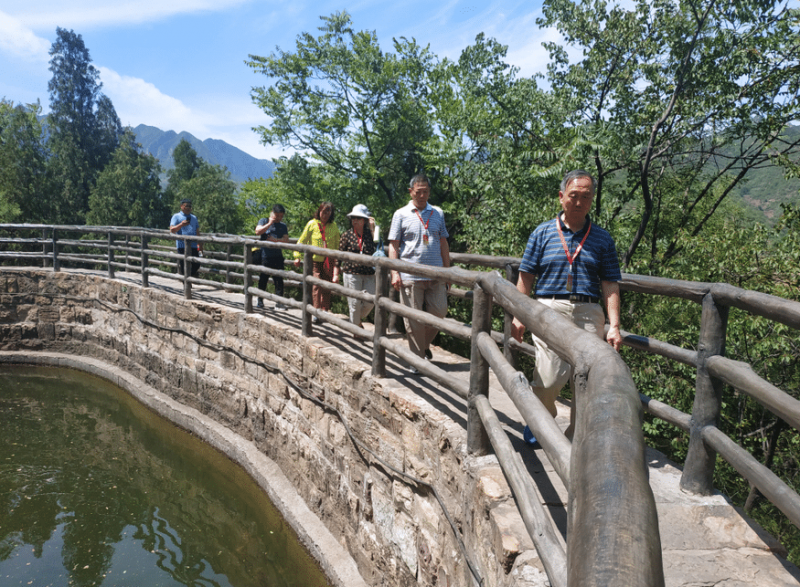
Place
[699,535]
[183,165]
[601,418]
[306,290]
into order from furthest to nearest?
[183,165] < [306,290] < [699,535] < [601,418]

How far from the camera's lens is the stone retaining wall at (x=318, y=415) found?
288cm

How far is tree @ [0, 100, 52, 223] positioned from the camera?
36.2 metres

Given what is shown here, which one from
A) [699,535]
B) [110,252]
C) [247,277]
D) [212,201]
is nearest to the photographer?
[699,535]

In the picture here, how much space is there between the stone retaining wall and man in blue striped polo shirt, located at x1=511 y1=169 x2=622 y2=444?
543mm

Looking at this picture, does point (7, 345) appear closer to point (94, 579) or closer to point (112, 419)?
point (112, 419)

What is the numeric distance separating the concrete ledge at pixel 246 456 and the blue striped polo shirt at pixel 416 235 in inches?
92.3

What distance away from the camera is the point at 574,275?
2.91 m

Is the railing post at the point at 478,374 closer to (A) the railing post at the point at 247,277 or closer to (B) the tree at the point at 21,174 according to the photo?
(A) the railing post at the point at 247,277

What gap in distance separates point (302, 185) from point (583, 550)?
72.5 feet

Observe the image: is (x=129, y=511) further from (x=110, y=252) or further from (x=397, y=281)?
(x=110, y=252)

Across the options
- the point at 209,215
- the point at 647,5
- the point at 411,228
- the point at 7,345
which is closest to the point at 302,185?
the point at 7,345

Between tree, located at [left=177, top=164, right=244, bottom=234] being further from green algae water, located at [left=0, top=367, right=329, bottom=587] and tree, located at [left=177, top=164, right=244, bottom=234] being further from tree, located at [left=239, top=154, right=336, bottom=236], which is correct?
green algae water, located at [left=0, top=367, right=329, bottom=587]

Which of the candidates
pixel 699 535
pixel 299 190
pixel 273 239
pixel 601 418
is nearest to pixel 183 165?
pixel 299 190

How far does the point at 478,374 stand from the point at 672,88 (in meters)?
9.01
